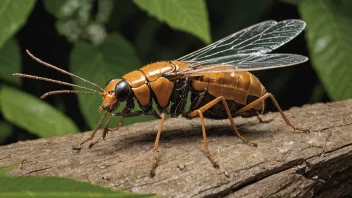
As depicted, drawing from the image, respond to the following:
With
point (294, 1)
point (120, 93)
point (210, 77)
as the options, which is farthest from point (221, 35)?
point (120, 93)

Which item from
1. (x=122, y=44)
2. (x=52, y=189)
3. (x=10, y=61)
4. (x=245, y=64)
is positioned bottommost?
(x=10, y=61)

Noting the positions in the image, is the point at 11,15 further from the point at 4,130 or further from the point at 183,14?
the point at 4,130

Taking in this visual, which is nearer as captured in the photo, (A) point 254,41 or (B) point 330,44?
(A) point 254,41

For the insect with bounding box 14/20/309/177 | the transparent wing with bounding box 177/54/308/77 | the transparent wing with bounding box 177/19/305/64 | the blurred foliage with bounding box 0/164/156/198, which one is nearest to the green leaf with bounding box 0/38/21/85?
the insect with bounding box 14/20/309/177

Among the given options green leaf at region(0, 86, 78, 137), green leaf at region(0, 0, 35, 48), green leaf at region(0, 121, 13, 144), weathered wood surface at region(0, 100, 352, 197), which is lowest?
green leaf at region(0, 121, 13, 144)

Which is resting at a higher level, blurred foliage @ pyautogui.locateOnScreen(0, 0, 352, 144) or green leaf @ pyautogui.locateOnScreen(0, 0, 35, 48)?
green leaf @ pyautogui.locateOnScreen(0, 0, 35, 48)

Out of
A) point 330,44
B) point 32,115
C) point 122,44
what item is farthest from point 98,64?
point 330,44

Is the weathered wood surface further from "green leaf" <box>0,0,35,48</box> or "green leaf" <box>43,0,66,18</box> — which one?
"green leaf" <box>43,0,66,18</box>
